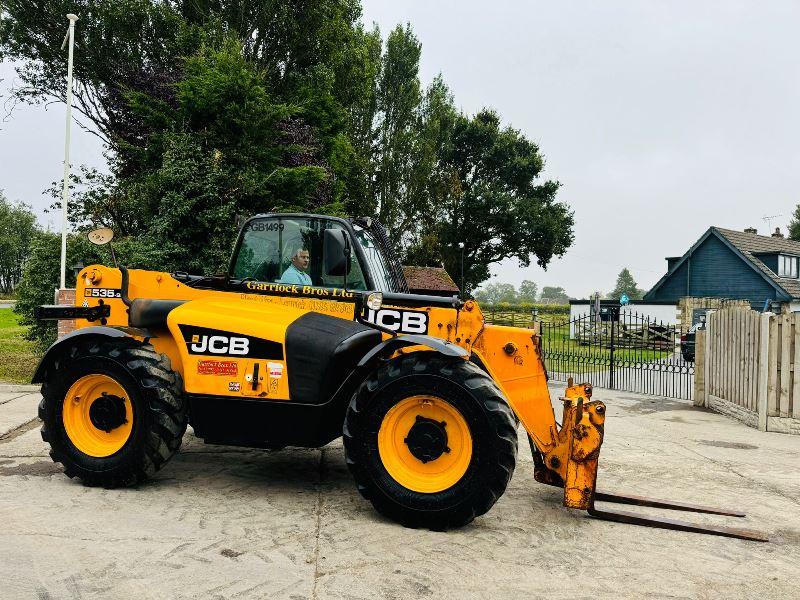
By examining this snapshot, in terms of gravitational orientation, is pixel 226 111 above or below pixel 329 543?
above

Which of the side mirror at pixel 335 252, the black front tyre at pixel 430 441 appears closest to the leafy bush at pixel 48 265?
the side mirror at pixel 335 252

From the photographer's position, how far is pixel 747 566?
411 cm

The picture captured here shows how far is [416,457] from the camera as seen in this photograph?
464cm

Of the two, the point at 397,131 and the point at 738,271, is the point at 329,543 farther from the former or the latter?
the point at 738,271

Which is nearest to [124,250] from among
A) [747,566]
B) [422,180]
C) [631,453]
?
[631,453]

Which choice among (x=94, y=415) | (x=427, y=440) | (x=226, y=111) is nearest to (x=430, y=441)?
(x=427, y=440)

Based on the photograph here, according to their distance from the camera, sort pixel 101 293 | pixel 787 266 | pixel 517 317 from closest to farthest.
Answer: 1. pixel 101 293
2. pixel 517 317
3. pixel 787 266

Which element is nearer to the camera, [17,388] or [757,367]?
[757,367]

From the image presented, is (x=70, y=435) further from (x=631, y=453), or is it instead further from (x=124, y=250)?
(x=124, y=250)

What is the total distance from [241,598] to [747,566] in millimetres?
3140

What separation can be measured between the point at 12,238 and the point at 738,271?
73.6 metres

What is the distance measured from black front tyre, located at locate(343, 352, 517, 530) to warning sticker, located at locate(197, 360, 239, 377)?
1.02m

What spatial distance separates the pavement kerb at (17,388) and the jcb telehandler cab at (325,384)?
606cm

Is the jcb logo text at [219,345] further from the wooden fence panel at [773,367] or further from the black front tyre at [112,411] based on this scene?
the wooden fence panel at [773,367]
